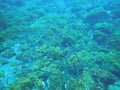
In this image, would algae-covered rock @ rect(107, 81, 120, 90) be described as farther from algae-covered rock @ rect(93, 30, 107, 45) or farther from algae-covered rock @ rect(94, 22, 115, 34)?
algae-covered rock @ rect(94, 22, 115, 34)

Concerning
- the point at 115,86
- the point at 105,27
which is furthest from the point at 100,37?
the point at 115,86

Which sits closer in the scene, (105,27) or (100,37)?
(100,37)

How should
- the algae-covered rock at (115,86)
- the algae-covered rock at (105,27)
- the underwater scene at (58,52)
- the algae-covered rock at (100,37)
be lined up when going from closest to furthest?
the algae-covered rock at (115,86)
the underwater scene at (58,52)
the algae-covered rock at (100,37)
the algae-covered rock at (105,27)

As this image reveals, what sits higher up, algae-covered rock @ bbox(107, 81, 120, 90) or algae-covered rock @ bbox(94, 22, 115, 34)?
algae-covered rock @ bbox(94, 22, 115, 34)

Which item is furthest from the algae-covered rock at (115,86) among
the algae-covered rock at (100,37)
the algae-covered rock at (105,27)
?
the algae-covered rock at (105,27)

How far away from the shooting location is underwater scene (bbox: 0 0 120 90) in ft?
39.7

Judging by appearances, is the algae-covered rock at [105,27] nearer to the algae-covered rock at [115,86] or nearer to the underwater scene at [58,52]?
→ the underwater scene at [58,52]

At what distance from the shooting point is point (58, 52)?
14.9 meters

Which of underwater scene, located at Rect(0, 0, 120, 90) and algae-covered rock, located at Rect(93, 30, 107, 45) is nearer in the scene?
underwater scene, located at Rect(0, 0, 120, 90)

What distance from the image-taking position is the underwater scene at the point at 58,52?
476 inches

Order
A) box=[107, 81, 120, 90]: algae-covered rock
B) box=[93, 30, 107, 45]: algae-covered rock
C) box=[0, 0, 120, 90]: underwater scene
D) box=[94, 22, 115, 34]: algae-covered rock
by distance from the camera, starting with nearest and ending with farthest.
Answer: box=[107, 81, 120, 90]: algae-covered rock → box=[0, 0, 120, 90]: underwater scene → box=[93, 30, 107, 45]: algae-covered rock → box=[94, 22, 115, 34]: algae-covered rock

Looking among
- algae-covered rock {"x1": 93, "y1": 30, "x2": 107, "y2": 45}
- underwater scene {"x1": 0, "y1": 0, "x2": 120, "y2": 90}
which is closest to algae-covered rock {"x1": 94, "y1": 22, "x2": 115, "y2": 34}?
underwater scene {"x1": 0, "y1": 0, "x2": 120, "y2": 90}

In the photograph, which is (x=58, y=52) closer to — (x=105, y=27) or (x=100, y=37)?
(x=100, y=37)

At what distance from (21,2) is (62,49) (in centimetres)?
1790
